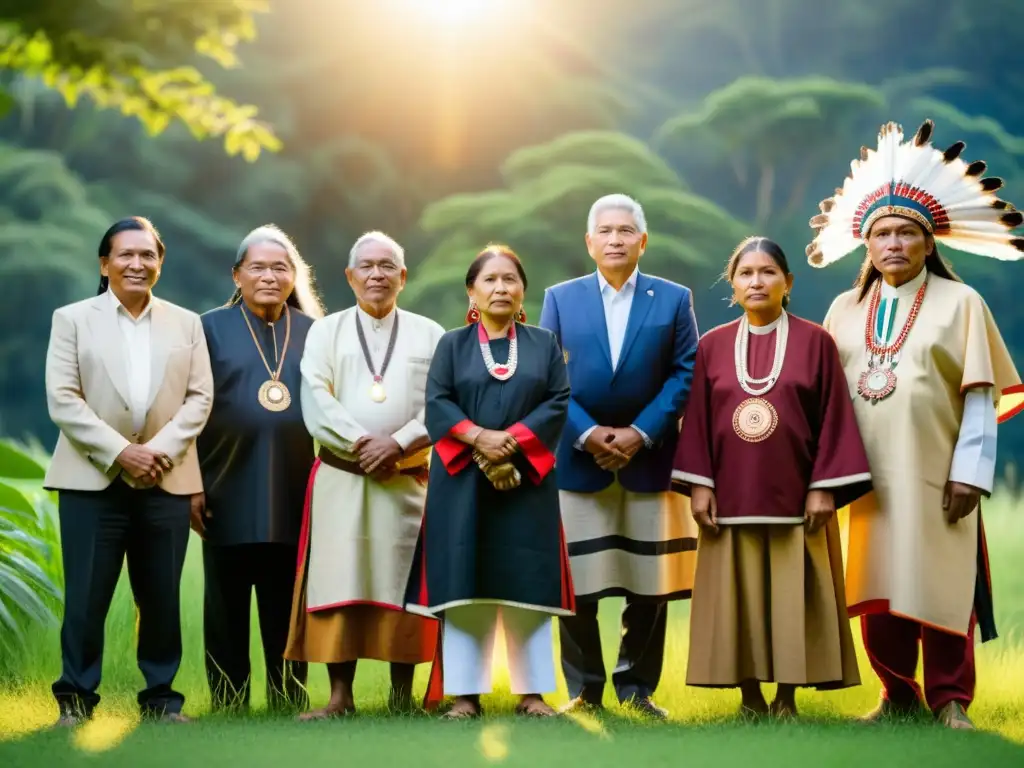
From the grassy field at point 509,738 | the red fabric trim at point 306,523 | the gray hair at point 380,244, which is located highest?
the gray hair at point 380,244

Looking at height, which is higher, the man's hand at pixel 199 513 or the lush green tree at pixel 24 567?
the man's hand at pixel 199 513

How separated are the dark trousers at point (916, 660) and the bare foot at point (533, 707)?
1.22 metres

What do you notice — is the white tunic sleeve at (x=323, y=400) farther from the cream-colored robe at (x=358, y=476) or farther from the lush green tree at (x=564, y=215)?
the lush green tree at (x=564, y=215)

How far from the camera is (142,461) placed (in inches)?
175

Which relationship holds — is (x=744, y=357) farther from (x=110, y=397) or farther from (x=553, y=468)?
(x=110, y=397)

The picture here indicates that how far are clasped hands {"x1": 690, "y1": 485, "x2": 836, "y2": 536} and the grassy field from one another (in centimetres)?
68

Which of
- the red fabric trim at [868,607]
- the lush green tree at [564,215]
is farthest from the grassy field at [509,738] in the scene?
the lush green tree at [564,215]

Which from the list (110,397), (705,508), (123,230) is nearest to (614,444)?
(705,508)

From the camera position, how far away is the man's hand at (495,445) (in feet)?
14.3

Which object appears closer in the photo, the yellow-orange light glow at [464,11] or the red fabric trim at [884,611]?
the red fabric trim at [884,611]

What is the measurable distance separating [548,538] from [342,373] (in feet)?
3.22

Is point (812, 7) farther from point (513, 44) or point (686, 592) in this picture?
point (686, 592)

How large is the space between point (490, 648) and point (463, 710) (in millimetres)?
230

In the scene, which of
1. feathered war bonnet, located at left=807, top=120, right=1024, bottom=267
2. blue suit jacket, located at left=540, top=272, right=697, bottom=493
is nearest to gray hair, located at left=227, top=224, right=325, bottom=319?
blue suit jacket, located at left=540, top=272, right=697, bottom=493
